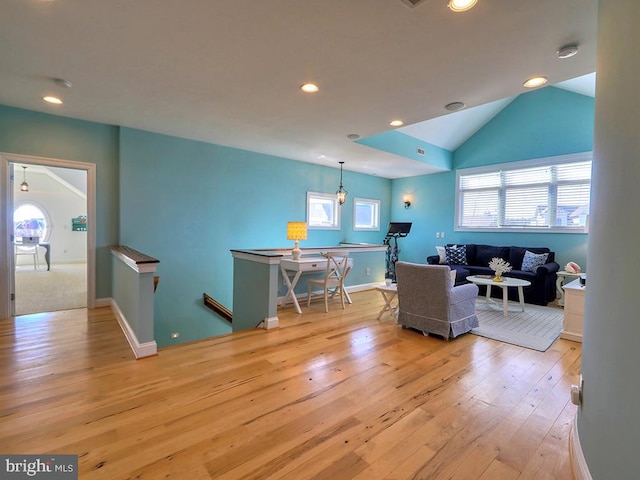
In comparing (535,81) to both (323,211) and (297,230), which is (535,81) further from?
(323,211)

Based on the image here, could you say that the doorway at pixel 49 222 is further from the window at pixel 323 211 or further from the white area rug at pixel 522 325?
the white area rug at pixel 522 325

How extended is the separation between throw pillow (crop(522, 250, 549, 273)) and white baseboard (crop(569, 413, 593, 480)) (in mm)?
4413

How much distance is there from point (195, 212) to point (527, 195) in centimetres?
629

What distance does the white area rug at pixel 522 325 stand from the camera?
3443mm

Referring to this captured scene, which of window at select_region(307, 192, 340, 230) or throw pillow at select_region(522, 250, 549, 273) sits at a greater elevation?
window at select_region(307, 192, 340, 230)

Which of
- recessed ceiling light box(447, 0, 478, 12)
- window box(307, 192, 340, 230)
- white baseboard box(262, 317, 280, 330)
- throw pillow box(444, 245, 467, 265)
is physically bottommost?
white baseboard box(262, 317, 280, 330)

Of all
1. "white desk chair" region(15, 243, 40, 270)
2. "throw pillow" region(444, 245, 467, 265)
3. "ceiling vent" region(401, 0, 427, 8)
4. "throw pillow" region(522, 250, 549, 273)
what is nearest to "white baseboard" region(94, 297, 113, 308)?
"ceiling vent" region(401, 0, 427, 8)

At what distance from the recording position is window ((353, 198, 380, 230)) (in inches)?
298

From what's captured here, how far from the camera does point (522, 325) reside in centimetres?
399

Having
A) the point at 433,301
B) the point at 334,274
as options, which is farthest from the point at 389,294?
the point at 334,274

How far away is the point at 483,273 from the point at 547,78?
396 centimetres

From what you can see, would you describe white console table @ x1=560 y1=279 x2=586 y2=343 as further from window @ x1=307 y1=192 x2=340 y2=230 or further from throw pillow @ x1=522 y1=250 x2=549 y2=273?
window @ x1=307 y1=192 x2=340 y2=230

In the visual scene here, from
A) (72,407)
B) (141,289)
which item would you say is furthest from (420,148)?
(72,407)

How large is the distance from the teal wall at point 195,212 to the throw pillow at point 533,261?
123 inches
